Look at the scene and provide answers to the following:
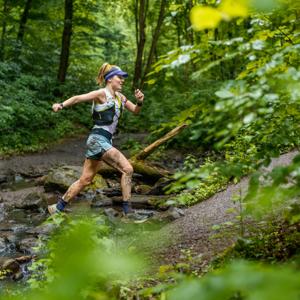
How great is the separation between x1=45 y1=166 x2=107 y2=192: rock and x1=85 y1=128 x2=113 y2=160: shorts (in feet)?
11.0

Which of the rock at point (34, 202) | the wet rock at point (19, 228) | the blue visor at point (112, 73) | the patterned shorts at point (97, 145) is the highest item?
the blue visor at point (112, 73)

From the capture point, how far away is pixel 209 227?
18.1ft

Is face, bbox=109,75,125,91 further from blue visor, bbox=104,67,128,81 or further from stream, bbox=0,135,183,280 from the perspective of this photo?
stream, bbox=0,135,183,280

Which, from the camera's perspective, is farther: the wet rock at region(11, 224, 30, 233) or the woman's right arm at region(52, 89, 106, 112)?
the wet rock at region(11, 224, 30, 233)

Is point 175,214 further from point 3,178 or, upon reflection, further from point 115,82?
point 3,178

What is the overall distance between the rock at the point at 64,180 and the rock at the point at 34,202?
0.50 m

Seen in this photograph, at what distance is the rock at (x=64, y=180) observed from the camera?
9.84m

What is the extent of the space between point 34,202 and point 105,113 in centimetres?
316

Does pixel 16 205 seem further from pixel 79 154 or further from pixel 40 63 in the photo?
pixel 40 63

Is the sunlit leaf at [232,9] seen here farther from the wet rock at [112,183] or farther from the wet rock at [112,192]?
the wet rock at [112,183]

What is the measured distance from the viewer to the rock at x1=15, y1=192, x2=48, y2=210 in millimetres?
8719

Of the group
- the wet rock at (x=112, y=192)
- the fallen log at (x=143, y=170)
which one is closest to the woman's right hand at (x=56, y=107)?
the wet rock at (x=112, y=192)

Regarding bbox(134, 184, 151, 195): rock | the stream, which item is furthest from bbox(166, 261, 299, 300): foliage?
bbox(134, 184, 151, 195): rock

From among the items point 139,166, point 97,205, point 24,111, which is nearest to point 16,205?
point 97,205
